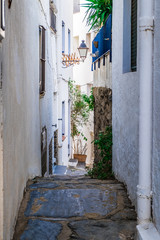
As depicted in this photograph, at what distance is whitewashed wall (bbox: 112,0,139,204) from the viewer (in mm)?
4691

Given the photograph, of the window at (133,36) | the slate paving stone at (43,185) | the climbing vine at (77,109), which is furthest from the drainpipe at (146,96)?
the climbing vine at (77,109)

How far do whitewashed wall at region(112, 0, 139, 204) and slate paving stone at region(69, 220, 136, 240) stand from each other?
0.65m

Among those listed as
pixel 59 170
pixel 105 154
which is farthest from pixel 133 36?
pixel 59 170

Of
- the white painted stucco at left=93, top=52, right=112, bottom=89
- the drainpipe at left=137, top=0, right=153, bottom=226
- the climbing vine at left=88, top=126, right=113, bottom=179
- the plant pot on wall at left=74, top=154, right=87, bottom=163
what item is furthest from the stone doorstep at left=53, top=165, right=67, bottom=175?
the drainpipe at left=137, top=0, right=153, bottom=226

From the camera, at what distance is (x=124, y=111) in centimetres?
555

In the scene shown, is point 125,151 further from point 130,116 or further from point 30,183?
point 30,183

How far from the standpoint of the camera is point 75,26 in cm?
2262

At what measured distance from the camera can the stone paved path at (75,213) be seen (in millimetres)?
3730

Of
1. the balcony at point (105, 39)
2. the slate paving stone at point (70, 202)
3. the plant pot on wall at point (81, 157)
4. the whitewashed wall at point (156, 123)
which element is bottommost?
the plant pot on wall at point (81, 157)

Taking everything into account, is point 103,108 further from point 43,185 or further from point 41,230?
point 41,230

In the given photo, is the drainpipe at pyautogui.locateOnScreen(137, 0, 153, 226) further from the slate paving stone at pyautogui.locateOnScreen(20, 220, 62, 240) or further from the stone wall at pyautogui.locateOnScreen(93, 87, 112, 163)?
the stone wall at pyautogui.locateOnScreen(93, 87, 112, 163)


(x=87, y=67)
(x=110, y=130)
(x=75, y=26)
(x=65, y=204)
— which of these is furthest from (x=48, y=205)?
(x=75, y=26)

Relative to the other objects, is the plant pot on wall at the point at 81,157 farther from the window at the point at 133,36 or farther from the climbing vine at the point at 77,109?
the window at the point at 133,36

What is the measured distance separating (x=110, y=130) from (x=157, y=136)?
169 inches
